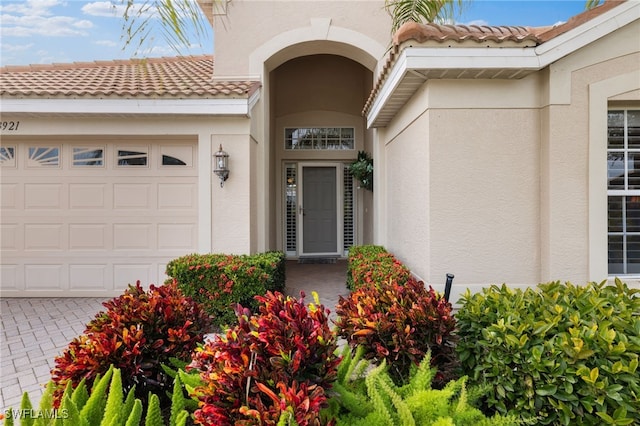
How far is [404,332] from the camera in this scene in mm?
3303

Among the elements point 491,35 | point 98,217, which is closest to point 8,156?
point 98,217

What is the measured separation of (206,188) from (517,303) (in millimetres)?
6001

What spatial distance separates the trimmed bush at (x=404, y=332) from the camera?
3.31 m

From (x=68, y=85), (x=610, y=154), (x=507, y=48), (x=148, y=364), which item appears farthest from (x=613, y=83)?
(x=68, y=85)

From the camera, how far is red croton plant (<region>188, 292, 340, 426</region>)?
2.23 metres

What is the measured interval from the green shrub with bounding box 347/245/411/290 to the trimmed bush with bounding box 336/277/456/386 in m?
1.24

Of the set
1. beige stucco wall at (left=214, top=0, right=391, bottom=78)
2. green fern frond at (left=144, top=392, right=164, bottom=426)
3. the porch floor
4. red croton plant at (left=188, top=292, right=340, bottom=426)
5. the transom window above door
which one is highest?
beige stucco wall at (left=214, top=0, right=391, bottom=78)

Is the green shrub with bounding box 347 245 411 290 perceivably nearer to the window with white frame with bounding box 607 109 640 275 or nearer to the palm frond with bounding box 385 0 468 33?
the window with white frame with bounding box 607 109 640 275

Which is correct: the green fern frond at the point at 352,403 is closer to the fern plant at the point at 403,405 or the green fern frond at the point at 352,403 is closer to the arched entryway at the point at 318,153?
the fern plant at the point at 403,405

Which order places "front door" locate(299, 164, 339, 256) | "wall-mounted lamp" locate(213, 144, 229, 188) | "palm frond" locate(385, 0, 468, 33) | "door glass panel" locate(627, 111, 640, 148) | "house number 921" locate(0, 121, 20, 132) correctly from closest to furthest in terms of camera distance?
"door glass panel" locate(627, 111, 640, 148), "palm frond" locate(385, 0, 468, 33), "wall-mounted lamp" locate(213, 144, 229, 188), "house number 921" locate(0, 121, 20, 132), "front door" locate(299, 164, 339, 256)

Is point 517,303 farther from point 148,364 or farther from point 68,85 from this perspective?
point 68,85

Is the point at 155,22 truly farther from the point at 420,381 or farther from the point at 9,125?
the point at 9,125

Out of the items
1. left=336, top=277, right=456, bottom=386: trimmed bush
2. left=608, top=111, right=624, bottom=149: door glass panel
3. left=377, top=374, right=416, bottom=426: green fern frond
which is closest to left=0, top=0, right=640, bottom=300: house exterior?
left=608, top=111, right=624, bottom=149: door glass panel

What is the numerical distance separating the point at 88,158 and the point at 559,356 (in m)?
8.67
